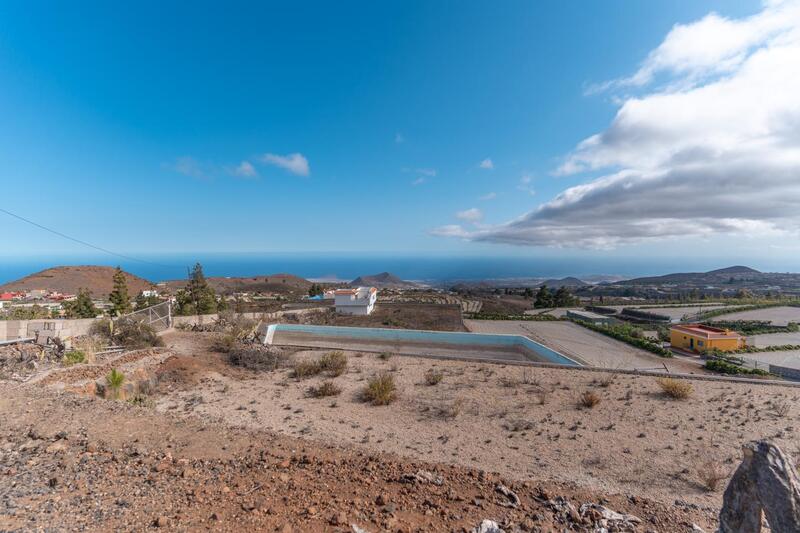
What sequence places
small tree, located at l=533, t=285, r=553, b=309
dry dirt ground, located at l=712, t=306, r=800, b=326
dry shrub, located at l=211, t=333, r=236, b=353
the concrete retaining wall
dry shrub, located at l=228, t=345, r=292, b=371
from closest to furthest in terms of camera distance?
dry shrub, located at l=228, t=345, r=292, b=371
the concrete retaining wall
dry shrub, located at l=211, t=333, r=236, b=353
dry dirt ground, located at l=712, t=306, r=800, b=326
small tree, located at l=533, t=285, r=553, b=309

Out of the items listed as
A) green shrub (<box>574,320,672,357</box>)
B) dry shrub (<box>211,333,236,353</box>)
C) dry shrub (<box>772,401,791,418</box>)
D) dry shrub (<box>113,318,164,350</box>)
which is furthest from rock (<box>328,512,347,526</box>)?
green shrub (<box>574,320,672,357</box>)

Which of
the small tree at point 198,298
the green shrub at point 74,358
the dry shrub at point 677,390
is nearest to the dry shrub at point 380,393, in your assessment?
the dry shrub at point 677,390

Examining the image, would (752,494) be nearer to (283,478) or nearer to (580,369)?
(283,478)

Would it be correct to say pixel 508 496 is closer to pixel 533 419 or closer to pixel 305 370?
pixel 533 419

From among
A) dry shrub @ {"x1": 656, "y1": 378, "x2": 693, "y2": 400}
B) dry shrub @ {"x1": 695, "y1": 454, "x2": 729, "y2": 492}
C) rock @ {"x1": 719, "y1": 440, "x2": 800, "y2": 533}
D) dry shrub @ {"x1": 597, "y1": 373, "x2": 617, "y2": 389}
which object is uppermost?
rock @ {"x1": 719, "y1": 440, "x2": 800, "y2": 533}

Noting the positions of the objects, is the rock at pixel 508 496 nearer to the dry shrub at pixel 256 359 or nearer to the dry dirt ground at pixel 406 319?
the dry shrub at pixel 256 359

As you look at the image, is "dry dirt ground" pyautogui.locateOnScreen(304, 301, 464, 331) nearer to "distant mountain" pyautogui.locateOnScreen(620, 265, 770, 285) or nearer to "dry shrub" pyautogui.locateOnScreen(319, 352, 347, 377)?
"dry shrub" pyautogui.locateOnScreen(319, 352, 347, 377)

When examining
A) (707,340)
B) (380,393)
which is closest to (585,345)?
(707,340)
